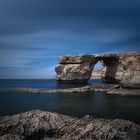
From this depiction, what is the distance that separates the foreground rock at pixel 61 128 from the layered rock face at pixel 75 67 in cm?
6226

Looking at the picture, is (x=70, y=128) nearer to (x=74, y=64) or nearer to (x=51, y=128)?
(x=51, y=128)

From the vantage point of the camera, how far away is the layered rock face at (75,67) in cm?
7762

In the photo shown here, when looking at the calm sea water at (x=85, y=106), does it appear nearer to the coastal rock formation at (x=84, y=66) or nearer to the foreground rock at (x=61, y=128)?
the foreground rock at (x=61, y=128)

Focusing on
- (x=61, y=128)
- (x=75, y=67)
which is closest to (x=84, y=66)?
(x=75, y=67)

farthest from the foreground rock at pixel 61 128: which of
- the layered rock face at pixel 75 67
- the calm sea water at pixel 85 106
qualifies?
the layered rock face at pixel 75 67

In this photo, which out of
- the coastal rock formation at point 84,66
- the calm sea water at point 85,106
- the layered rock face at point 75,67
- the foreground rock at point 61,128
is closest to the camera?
the foreground rock at point 61,128

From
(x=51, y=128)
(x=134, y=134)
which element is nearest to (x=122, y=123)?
(x=134, y=134)

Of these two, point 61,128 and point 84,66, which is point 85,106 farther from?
point 84,66

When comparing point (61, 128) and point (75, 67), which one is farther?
point (75, 67)

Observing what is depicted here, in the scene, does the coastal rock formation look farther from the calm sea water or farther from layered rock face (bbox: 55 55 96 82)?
the calm sea water

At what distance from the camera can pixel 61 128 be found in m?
Answer: 13.7

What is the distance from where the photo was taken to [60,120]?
1448cm

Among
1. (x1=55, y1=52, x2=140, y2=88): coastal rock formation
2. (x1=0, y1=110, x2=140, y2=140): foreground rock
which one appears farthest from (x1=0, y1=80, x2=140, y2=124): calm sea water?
(x1=55, y1=52, x2=140, y2=88): coastal rock formation

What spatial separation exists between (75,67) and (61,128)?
64.9 meters
